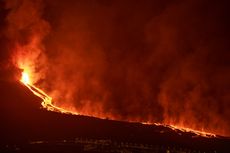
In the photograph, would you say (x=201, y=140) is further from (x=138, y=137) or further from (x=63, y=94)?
(x=63, y=94)

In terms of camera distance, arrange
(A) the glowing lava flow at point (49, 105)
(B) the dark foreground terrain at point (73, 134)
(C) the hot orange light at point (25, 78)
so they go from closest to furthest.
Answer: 1. (B) the dark foreground terrain at point (73, 134)
2. (A) the glowing lava flow at point (49, 105)
3. (C) the hot orange light at point (25, 78)

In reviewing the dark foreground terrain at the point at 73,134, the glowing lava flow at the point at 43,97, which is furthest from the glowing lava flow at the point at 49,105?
the dark foreground terrain at the point at 73,134

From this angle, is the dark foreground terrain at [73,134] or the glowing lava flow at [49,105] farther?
the glowing lava flow at [49,105]

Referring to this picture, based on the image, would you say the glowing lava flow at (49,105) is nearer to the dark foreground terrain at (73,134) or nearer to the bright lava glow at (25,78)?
the bright lava glow at (25,78)

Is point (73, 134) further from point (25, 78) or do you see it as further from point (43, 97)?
point (25, 78)

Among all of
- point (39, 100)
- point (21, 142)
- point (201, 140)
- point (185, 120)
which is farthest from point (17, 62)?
point (185, 120)

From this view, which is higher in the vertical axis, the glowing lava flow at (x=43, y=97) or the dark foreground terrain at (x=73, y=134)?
the glowing lava flow at (x=43, y=97)

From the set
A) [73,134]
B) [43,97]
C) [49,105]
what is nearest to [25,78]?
[43,97]

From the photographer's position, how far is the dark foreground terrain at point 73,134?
17.6 m

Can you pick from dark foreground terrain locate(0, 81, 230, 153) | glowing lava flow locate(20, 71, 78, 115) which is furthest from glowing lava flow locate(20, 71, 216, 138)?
dark foreground terrain locate(0, 81, 230, 153)

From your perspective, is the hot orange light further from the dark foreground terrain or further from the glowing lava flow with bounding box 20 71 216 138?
the dark foreground terrain

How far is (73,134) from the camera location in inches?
719

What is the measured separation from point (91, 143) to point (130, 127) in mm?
1908

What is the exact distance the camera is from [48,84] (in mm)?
27641
